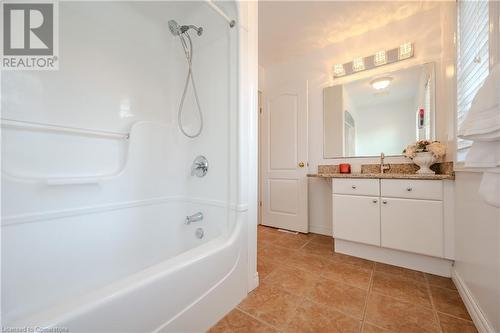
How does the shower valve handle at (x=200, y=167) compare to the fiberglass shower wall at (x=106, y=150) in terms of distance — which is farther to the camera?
the shower valve handle at (x=200, y=167)

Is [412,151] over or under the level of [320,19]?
under

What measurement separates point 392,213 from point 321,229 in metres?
1.03

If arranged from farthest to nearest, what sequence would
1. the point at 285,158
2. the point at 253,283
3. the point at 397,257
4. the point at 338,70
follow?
the point at 285,158 → the point at 338,70 → the point at 397,257 → the point at 253,283

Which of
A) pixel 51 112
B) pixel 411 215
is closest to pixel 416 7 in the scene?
pixel 411 215

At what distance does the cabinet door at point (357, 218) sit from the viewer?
1.78 m

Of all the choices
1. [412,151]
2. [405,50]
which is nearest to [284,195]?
[412,151]

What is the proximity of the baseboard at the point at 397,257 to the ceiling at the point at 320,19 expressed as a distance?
2.33 meters

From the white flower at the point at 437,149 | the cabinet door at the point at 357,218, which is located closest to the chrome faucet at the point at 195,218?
the cabinet door at the point at 357,218

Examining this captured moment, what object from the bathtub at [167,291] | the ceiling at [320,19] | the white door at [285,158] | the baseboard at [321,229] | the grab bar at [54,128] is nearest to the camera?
the bathtub at [167,291]

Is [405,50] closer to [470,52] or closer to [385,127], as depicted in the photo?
[385,127]

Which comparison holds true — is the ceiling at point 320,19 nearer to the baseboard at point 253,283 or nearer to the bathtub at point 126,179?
the bathtub at point 126,179

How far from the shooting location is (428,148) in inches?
68.9

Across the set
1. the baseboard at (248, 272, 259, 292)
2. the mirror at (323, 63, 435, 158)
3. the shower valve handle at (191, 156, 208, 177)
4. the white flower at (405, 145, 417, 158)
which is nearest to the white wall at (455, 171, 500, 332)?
the white flower at (405, 145, 417, 158)

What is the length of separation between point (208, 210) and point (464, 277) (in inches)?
69.7
